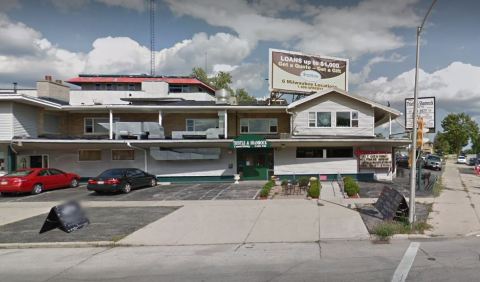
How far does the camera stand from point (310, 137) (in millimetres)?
25125

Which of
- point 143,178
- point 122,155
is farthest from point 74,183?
point 143,178

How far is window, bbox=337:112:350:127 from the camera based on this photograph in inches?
1006

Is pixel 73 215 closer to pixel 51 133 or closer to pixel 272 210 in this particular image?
pixel 272 210

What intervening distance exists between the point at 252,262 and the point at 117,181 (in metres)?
13.5

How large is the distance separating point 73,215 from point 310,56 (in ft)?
74.0

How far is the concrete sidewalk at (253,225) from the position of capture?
10188 mm

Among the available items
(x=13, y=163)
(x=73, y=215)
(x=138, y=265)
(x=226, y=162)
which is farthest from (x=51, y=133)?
(x=138, y=265)

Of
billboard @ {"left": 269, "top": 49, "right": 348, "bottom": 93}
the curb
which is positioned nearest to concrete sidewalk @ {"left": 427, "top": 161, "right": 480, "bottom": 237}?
the curb

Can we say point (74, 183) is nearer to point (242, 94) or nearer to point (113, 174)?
point (113, 174)

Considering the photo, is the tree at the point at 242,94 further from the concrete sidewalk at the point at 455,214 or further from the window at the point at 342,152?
the concrete sidewalk at the point at 455,214

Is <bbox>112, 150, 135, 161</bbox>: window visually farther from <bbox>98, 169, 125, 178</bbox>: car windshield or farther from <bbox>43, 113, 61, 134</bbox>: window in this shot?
<bbox>98, 169, 125, 178</bbox>: car windshield

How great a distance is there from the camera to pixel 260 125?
27.5 meters

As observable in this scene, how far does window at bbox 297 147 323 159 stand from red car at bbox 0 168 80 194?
15.6m

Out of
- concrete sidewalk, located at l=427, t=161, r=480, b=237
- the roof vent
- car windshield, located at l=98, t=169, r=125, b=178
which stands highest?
the roof vent
